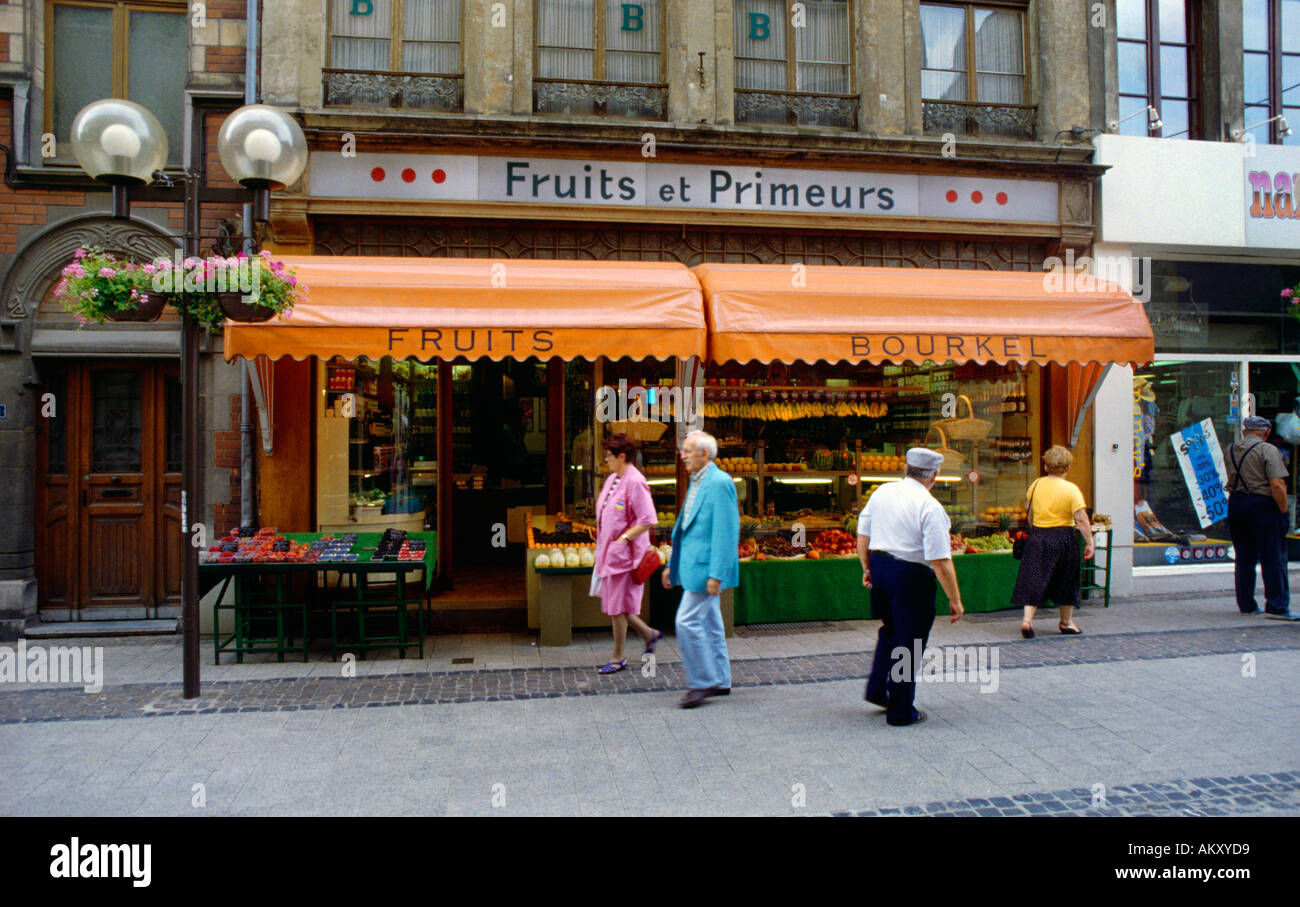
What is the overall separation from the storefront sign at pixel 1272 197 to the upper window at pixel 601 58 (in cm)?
712

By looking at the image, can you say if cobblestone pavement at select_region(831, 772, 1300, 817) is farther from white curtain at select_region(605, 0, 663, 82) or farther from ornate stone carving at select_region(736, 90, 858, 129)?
white curtain at select_region(605, 0, 663, 82)

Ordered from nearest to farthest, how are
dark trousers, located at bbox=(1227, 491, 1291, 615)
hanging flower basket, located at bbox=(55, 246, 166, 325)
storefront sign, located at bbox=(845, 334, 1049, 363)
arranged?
hanging flower basket, located at bbox=(55, 246, 166, 325) → storefront sign, located at bbox=(845, 334, 1049, 363) → dark trousers, located at bbox=(1227, 491, 1291, 615)

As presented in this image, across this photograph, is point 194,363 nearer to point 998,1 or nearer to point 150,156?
point 150,156

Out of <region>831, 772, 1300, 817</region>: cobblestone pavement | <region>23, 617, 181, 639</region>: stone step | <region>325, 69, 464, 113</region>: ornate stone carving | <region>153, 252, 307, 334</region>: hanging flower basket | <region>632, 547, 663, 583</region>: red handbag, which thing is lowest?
<region>831, 772, 1300, 817</region>: cobblestone pavement

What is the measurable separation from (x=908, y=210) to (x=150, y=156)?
24.0 ft

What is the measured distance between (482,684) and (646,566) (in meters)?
1.56

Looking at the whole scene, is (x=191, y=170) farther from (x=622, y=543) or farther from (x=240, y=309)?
(x=622, y=543)

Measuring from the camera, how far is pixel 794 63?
9.73 meters

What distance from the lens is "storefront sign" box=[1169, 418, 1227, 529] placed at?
35.1 ft

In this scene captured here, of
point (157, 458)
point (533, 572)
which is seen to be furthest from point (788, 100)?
point (157, 458)

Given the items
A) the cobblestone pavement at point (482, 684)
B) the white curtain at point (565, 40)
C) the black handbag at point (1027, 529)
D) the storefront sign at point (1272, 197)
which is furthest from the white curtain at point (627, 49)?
the storefront sign at point (1272, 197)

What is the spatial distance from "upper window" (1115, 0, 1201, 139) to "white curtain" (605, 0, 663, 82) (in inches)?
229

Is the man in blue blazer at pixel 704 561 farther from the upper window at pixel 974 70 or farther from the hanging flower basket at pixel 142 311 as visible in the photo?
the upper window at pixel 974 70

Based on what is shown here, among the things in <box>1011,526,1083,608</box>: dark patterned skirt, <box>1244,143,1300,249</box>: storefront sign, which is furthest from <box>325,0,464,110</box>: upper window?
<box>1244,143,1300,249</box>: storefront sign
